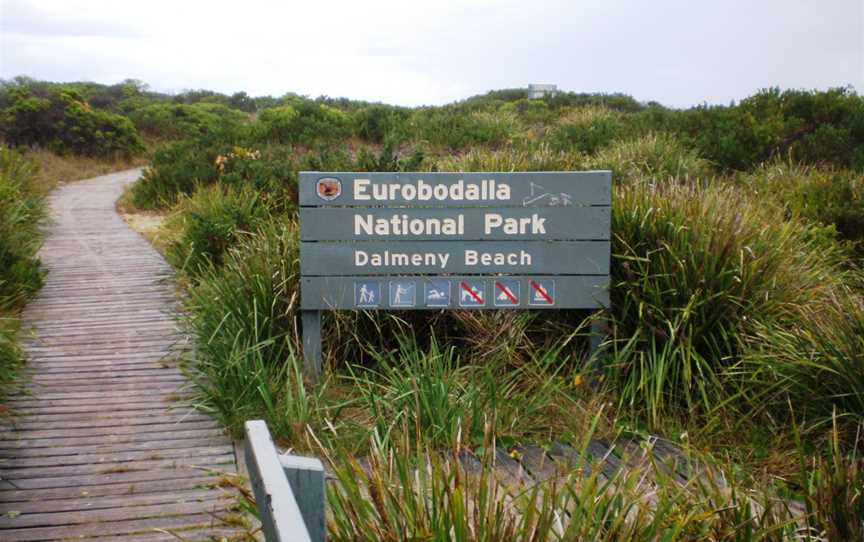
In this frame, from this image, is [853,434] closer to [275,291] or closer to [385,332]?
[385,332]

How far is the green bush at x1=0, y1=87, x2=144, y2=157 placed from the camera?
2555 cm

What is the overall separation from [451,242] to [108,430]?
8.26ft

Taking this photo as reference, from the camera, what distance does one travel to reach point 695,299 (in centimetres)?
648

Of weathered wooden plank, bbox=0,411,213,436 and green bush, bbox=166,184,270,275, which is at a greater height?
green bush, bbox=166,184,270,275

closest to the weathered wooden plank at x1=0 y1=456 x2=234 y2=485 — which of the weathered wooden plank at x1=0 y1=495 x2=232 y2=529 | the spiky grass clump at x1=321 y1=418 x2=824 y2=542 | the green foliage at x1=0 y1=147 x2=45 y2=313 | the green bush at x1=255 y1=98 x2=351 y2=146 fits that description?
the weathered wooden plank at x1=0 y1=495 x2=232 y2=529

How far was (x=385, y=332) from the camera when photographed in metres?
7.35

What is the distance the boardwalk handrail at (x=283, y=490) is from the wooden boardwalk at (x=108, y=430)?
1.64 m

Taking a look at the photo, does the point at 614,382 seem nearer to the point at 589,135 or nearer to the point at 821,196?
the point at 821,196

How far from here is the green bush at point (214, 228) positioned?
9555 mm

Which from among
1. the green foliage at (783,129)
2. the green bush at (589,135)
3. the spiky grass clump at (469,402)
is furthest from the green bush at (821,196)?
the green bush at (589,135)

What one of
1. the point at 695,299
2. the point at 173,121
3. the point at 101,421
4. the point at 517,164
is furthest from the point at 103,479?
the point at 173,121

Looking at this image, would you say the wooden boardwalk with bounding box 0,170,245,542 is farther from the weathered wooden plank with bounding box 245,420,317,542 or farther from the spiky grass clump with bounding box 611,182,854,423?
the spiky grass clump with bounding box 611,182,854,423

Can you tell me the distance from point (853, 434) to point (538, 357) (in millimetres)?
2161

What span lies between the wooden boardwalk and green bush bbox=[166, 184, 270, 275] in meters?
0.40
